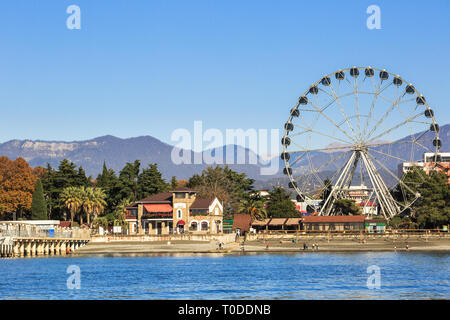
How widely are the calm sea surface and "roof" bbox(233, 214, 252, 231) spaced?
35.3 m

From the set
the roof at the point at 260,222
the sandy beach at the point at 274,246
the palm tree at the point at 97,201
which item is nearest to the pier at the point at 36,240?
the sandy beach at the point at 274,246

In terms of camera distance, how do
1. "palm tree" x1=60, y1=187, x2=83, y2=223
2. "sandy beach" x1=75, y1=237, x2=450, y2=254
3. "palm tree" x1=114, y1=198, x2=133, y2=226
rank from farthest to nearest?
1. "palm tree" x1=60, y1=187, x2=83, y2=223
2. "palm tree" x1=114, y1=198, x2=133, y2=226
3. "sandy beach" x1=75, y1=237, x2=450, y2=254

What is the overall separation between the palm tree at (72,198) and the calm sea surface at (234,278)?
3753 centimetres

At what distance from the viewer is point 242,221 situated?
11462 cm

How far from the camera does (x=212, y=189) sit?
13100 cm

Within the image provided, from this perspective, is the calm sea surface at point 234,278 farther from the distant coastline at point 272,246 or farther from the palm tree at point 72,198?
the palm tree at point 72,198

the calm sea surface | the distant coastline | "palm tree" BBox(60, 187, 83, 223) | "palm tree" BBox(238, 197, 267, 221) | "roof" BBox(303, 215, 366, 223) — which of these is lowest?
the calm sea surface

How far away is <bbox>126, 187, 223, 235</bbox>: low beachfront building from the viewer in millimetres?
103250

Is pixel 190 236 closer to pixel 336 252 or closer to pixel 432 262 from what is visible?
pixel 336 252

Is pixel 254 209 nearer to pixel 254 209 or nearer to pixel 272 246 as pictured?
pixel 254 209

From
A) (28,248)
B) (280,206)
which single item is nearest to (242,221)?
(280,206)

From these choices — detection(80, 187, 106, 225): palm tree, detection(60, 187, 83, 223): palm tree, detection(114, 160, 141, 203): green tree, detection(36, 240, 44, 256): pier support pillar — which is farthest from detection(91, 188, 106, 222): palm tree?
detection(36, 240, 44, 256): pier support pillar

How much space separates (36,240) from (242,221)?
40.4m

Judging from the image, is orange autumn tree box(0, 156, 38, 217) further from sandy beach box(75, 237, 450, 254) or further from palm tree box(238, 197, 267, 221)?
palm tree box(238, 197, 267, 221)
